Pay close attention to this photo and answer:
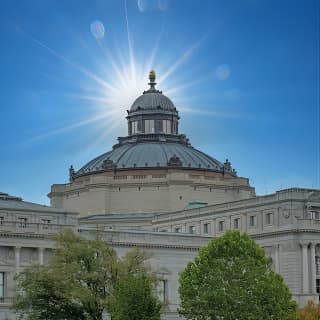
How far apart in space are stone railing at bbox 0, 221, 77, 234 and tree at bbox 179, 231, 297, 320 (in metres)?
20.6

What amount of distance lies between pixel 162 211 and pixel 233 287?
63.6m

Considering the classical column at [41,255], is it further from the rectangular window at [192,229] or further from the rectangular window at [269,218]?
the rectangular window at [192,229]

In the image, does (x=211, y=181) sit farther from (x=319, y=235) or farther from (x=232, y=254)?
(x=232, y=254)

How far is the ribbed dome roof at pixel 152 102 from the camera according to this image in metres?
192

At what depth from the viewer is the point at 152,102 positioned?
192 metres

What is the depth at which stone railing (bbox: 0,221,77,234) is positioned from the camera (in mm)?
131375

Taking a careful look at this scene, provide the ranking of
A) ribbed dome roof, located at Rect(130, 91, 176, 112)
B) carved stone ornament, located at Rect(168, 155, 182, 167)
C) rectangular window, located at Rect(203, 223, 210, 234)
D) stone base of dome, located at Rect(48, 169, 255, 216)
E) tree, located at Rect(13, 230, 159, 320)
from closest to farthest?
tree, located at Rect(13, 230, 159, 320) < rectangular window, located at Rect(203, 223, 210, 234) < stone base of dome, located at Rect(48, 169, 255, 216) < carved stone ornament, located at Rect(168, 155, 182, 167) < ribbed dome roof, located at Rect(130, 91, 176, 112)

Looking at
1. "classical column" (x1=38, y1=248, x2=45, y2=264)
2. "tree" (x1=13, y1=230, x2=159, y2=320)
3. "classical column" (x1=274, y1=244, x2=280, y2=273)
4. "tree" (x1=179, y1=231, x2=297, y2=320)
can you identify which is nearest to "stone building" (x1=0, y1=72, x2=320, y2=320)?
"classical column" (x1=38, y1=248, x2=45, y2=264)

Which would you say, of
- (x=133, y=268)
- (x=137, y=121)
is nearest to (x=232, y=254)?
(x=133, y=268)

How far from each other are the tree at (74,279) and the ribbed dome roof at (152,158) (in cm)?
6494

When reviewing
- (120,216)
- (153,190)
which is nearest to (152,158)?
(153,190)

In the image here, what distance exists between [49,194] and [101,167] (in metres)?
10.1

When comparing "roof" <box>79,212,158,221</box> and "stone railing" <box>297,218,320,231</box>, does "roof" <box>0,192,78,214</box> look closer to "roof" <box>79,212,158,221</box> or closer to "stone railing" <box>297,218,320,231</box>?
"stone railing" <box>297,218,320,231</box>

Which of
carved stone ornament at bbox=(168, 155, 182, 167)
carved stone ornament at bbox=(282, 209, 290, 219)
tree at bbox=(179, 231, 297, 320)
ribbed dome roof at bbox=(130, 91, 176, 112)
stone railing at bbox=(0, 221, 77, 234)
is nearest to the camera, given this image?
tree at bbox=(179, 231, 297, 320)
